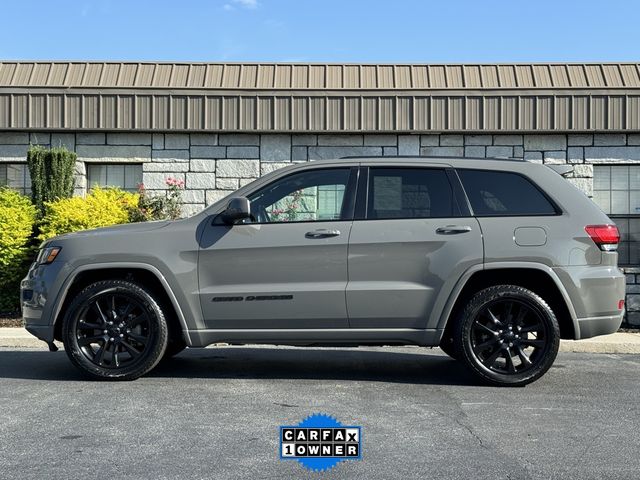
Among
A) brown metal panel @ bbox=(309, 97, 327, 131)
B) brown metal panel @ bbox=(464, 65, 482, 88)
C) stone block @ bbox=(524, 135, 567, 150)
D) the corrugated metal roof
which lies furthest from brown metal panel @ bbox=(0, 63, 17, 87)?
stone block @ bbox=(524, 135, 567, 150)

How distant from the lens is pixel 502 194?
690 centimetres

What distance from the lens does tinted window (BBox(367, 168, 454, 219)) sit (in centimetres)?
684

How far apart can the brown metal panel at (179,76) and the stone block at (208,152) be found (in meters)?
Result: 1.32

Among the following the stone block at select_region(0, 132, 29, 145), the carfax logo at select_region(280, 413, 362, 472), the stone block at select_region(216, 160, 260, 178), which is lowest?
the carfax logo at select_region(280, 413, 362, 472)

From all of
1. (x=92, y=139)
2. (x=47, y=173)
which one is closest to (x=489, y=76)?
(x=92, y=139)

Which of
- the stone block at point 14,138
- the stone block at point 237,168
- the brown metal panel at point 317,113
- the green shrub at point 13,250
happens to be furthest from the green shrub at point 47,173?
the brown metal panel at point 317,113

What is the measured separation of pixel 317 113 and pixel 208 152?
75.7 inches

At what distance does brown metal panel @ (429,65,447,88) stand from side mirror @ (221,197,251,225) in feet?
26.1

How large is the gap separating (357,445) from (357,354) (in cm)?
412

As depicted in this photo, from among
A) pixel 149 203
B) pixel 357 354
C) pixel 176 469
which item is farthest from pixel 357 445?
pixel 149 203

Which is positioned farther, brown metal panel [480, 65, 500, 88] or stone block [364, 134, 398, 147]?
brown metal panel [480, 65, 500, 88]

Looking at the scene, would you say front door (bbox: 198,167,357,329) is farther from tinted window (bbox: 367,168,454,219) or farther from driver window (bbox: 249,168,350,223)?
tinted window (bbox: 367,168,454,219)

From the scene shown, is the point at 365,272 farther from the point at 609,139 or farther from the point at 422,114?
the point at 609,139

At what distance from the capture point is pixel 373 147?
13.4m
